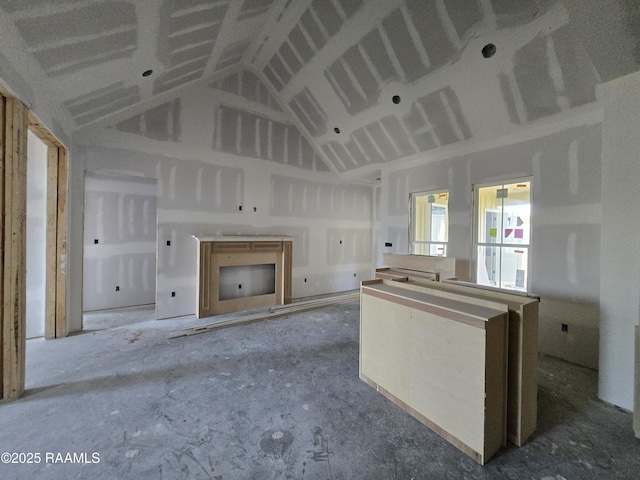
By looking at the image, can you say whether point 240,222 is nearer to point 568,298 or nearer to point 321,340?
point 321,340

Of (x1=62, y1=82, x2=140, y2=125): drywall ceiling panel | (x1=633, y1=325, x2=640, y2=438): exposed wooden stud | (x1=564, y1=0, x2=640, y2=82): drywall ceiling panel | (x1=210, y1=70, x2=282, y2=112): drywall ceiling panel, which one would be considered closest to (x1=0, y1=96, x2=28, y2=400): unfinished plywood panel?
(x1=62, y1=82, x2=140, y2=125): drywall ceiling panel

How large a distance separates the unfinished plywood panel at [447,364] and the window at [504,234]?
8.03 ft

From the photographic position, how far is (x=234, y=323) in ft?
13.9

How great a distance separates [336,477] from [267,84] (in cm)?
610

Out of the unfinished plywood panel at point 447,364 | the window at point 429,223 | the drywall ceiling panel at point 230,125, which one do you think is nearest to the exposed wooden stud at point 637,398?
the unfinished plywood panel at point 447,364

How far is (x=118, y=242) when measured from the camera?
498cm

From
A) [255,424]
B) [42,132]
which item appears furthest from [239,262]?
[255,424]

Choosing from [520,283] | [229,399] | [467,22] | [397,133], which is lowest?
[229,399]

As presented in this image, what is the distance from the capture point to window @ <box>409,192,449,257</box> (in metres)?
4.77

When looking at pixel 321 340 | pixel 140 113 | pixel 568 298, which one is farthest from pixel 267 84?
pixel 568 298

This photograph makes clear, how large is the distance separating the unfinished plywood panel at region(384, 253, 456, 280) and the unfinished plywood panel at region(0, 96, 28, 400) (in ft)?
14.4

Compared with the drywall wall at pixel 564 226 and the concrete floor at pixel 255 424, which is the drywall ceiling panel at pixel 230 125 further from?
the drywall wall at pixel 564 226

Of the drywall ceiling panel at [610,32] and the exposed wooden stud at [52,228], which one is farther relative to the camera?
the exposed wooden stud at [52,228]

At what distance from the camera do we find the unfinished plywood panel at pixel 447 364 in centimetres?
164
